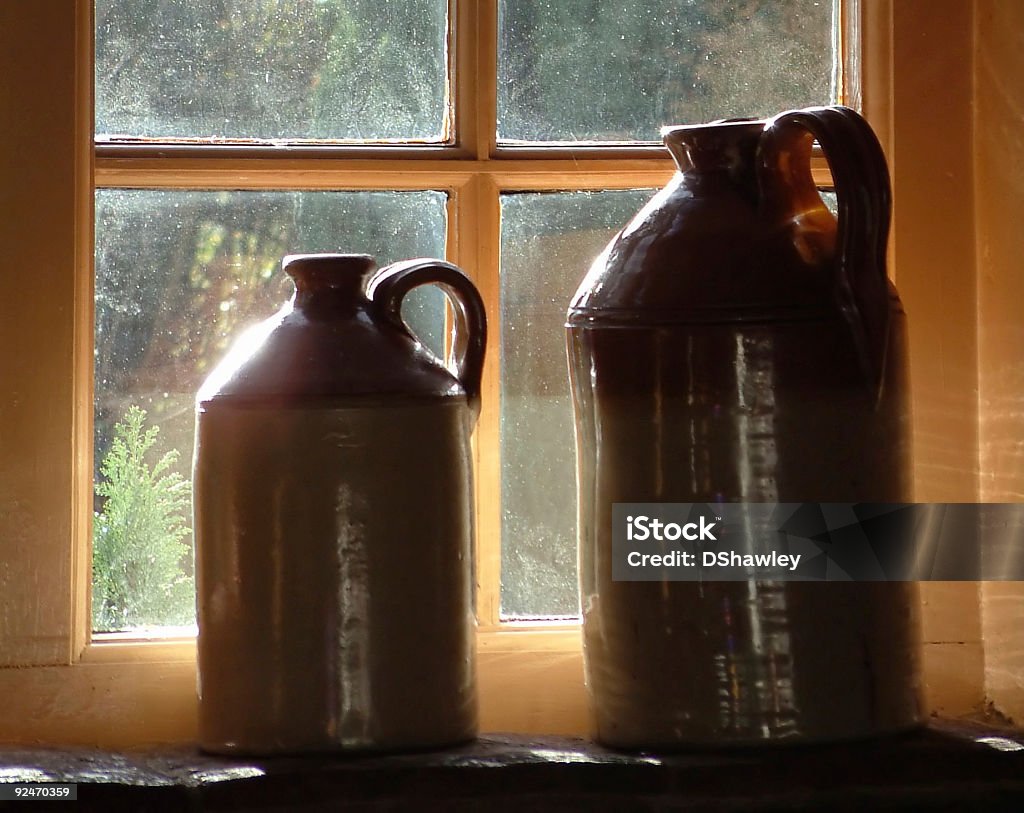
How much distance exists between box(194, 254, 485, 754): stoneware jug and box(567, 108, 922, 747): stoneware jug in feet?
0.41

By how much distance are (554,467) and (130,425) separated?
344 millimetres

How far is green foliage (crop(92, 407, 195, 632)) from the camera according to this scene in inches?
40.7

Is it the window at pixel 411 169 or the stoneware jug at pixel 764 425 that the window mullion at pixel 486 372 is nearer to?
the window at pixel 411 169

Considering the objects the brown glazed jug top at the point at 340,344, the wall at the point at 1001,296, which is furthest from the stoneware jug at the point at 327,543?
the wall at the point at 1001,296

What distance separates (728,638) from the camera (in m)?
0.87

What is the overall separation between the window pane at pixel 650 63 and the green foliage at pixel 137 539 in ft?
1.28

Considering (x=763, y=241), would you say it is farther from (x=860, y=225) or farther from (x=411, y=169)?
(x=411, y=169)

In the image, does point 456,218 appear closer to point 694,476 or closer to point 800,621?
point 694,476

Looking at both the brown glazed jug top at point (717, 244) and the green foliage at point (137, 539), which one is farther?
the green foliage at point (137, 539)

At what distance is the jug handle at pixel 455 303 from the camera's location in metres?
0.93

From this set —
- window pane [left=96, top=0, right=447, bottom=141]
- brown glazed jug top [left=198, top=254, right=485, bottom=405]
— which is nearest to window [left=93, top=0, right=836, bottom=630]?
window pane [left=96, top=0, right=447, bottom=141]

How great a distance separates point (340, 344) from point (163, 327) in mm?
211
